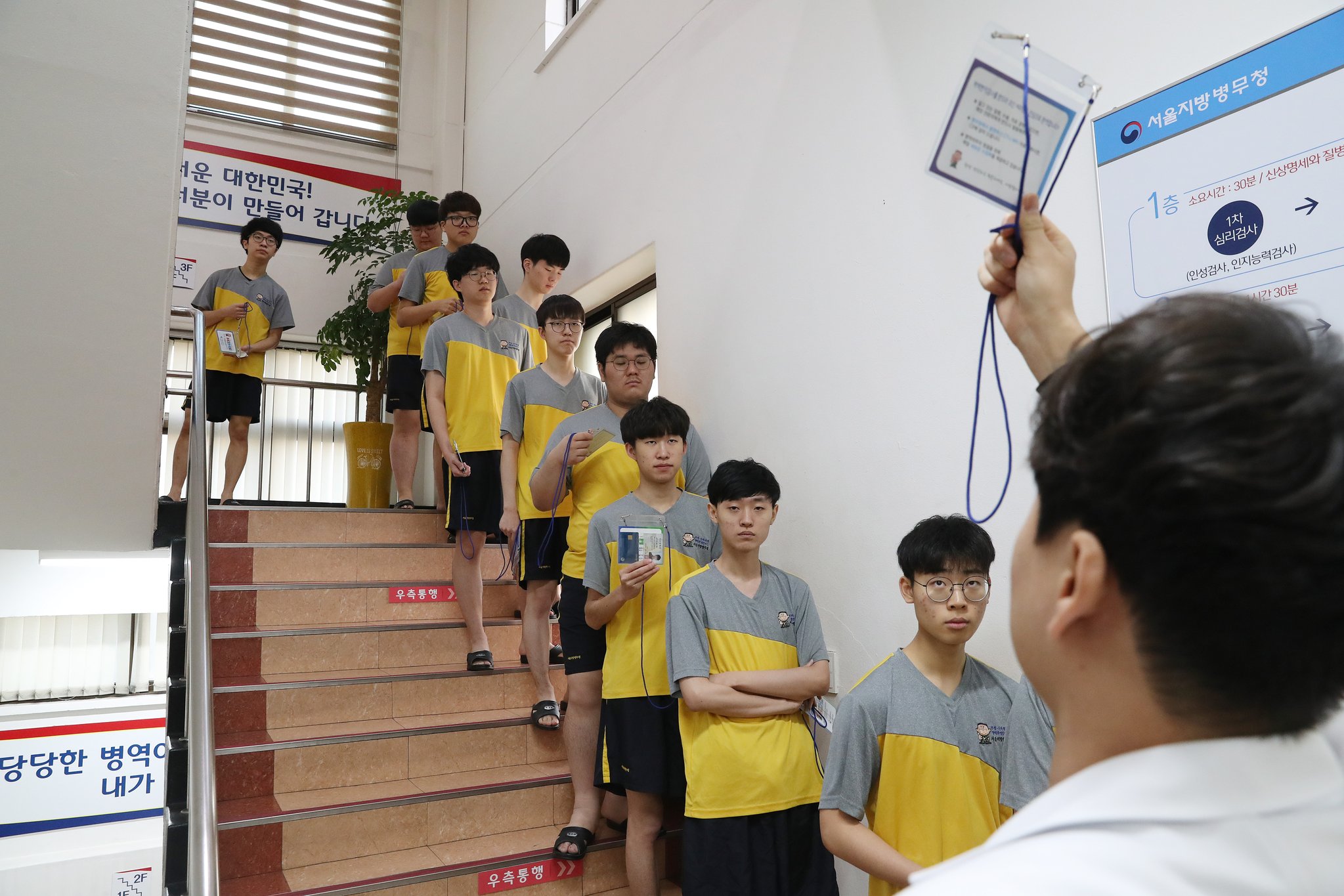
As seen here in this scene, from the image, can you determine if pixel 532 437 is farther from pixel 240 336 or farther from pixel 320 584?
pixel 240 336

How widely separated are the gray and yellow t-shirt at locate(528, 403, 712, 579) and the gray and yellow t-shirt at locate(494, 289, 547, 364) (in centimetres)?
99

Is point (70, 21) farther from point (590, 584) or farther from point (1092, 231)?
point (1092, 231)

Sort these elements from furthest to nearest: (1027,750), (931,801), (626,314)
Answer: (626,314), (931,801), (1027,750)

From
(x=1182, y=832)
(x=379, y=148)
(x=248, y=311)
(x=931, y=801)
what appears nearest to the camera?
(x=1182, y=832)

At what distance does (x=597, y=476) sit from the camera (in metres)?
3.13

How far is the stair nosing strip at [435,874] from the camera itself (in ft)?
8.42

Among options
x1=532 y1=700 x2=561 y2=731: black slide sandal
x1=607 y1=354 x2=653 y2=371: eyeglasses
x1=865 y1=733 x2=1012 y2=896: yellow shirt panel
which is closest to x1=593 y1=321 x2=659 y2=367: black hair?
x1=607 y1=354 x2=653 y2=371: eyeglasses

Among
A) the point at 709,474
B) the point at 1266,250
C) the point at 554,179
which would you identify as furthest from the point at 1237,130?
the point at 554,179

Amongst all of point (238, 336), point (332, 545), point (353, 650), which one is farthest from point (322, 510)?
point (238, 336)

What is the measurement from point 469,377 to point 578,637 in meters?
1.36

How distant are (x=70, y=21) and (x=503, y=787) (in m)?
2.52

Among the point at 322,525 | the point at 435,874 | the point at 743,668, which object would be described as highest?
the point at 322,525

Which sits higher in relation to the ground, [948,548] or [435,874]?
[948,548]

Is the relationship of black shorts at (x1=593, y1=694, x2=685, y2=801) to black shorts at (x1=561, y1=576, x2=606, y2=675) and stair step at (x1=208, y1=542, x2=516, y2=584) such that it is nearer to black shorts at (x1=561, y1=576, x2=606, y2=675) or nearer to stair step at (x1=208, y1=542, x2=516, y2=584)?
black shorts at (x1=561, y1=576, x2=606, y2=675)
